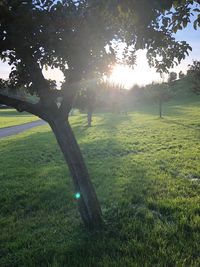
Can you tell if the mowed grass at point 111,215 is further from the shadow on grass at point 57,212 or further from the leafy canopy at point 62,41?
the leafy canopy at point 62,41

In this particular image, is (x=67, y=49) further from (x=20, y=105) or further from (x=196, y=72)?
(x=196, y=72)

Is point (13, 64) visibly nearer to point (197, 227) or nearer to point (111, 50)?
point (111, 50)

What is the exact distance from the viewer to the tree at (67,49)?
594 centimetres

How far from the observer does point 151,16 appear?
12.8 ft

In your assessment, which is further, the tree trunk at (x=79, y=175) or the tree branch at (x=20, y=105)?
the tree trunk at (x=79, y=175)

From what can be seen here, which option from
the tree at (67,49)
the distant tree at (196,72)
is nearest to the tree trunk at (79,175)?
the tree at (67,49)

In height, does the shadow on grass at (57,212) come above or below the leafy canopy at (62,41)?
below

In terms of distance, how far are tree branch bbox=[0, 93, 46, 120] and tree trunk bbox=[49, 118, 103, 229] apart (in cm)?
42

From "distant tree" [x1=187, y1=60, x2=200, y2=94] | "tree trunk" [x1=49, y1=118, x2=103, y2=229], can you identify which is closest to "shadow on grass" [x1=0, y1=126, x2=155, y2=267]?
"tree trunk" [x1=49, y1=118, x2=103, y2=229]

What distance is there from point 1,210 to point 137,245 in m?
4.89

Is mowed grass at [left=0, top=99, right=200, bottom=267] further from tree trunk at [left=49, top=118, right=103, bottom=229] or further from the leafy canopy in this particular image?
the leafy canopy

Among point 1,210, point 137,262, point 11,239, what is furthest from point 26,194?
point 137,262

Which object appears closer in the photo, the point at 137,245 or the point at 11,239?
the point at 137,245

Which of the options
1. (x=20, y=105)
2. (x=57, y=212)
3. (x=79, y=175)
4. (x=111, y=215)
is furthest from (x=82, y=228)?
(x=20, y=105)
